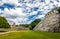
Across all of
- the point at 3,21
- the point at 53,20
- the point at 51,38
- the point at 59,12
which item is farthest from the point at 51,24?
the point at 3,21

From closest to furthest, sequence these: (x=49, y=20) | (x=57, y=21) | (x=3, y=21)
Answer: (x=57, y=21)
(x=49, y=20)
(x=3, y=21)

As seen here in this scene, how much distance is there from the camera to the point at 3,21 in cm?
10338

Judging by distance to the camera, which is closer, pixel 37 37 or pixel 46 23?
pixel 37 37

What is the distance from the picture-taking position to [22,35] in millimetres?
36000

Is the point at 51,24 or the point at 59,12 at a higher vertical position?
the point at 59,12

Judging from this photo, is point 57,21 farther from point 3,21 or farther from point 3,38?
point 3,21

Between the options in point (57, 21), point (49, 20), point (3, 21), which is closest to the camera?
point (57, 21)

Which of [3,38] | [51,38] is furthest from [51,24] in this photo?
[3,38]

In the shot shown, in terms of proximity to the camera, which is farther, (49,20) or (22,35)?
(49,20)

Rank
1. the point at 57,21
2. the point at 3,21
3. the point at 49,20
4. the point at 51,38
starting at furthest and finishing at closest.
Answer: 1. the point at 3,21
2. the point at 49,20
3. the point at 57,21
4. the point at 51,38

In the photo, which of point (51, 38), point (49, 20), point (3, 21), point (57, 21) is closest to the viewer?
point (51, 38)

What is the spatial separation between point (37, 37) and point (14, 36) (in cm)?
498

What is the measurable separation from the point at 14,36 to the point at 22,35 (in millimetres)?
1805

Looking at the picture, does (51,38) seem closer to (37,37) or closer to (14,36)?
(37,37)
